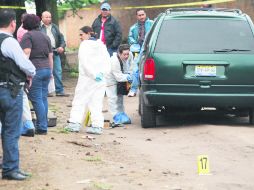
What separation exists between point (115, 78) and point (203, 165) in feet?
16.0

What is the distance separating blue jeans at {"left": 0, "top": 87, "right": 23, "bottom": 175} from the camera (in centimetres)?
778

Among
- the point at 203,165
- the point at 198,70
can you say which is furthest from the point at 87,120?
the point at 203,165

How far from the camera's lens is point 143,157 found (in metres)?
9.75

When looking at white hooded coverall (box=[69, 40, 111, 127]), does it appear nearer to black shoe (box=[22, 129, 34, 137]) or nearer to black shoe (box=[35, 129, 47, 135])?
black shoe (box=[35, 129, 47, 135])

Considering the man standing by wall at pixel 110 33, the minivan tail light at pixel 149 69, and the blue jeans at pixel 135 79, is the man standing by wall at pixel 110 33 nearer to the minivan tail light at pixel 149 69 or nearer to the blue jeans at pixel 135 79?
the blue jeans at pixel 135 79

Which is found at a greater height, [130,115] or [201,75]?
[201,75]

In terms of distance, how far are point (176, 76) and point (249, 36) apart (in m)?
1.43

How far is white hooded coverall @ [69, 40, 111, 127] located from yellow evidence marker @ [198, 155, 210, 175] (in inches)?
139

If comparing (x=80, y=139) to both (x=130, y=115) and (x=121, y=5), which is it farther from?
(x=121, y=5)

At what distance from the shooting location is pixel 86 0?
22.6 meters

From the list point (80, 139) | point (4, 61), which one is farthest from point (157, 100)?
point (4, 61)

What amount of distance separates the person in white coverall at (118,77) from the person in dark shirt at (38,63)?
1.91 metres

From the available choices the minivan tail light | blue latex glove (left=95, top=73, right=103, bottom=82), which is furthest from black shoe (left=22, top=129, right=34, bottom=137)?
the minivan tail light

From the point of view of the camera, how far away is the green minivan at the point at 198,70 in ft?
38.8
